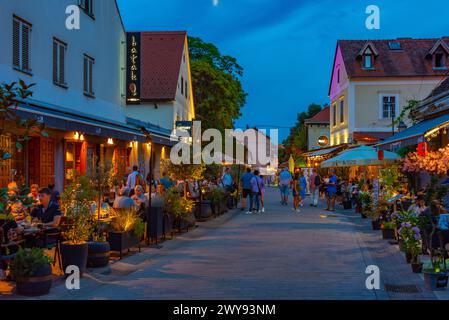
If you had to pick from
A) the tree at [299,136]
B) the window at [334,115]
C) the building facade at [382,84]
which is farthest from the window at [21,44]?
the tree at [299,136]

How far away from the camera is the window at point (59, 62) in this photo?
17.5m

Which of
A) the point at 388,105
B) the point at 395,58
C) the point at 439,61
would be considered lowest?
the point at 388,105

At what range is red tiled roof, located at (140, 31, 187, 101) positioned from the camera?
3619 cm

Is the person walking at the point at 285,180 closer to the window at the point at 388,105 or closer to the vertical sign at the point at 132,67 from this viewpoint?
the vertical sign at the point at 132,67

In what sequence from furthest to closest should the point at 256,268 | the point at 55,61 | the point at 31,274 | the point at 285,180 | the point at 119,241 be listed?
1. the point at 285,180
2. the point at 55,61
3. the point at 119,241
4. the point at 256,268
5. the point at 31,274

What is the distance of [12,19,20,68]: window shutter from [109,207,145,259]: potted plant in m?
5.33

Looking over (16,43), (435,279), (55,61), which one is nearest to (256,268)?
(435,279)

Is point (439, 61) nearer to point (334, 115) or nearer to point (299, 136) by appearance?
point (334, 115)

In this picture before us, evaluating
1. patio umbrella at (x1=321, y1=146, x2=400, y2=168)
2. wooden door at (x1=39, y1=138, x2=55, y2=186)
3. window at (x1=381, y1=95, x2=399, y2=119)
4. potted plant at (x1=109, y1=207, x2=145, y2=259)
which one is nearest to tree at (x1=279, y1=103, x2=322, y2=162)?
window at (x1=381, y1=95, x2=399, y2=119)

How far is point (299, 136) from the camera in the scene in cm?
7600

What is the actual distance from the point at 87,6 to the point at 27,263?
1428 centimetres

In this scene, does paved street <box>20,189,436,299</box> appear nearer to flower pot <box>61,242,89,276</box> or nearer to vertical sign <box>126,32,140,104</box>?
flower pot <box>61,242,89,276</box>
